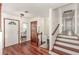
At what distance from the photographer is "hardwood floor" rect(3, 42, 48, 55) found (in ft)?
5.97

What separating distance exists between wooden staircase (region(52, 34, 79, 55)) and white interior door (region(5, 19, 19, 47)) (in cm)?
81

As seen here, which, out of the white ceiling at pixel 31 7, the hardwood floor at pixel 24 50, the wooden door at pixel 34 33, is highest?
the white ceiling at pixel 31 7

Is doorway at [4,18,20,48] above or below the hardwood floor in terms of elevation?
above

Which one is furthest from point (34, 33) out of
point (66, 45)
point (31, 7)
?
point (66, 45)

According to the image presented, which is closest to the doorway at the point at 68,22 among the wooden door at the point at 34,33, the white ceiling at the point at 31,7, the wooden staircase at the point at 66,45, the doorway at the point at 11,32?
the wooden staircase at the point at 66,45

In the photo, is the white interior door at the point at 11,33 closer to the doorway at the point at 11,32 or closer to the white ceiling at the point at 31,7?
the doorway at the point at 11,32

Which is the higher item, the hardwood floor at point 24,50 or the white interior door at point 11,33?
the white interior door at point 11,33

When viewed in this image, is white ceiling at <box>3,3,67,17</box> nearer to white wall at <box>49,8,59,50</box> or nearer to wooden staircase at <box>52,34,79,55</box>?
white wall at <box>49,8,59,50</box>

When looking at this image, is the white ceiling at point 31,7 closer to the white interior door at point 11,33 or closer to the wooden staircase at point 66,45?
the white interior door at point 11,33

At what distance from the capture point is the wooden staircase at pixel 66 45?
181cm

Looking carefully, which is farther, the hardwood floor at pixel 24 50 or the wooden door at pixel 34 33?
the wooden door at pixel 34 33

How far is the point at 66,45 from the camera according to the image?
183cm

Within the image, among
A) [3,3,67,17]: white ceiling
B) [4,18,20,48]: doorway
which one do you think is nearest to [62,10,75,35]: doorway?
[3,3,67,17]: white ceiling

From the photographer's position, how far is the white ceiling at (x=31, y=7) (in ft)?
5.93
